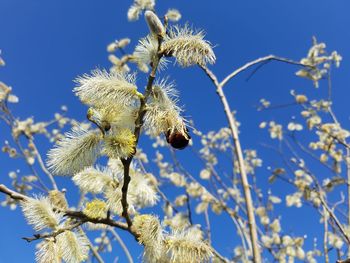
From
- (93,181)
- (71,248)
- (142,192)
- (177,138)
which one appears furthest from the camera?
(142,192)

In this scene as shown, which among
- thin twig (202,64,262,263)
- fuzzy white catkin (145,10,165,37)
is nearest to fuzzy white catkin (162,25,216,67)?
fuzzy white catkin (145,10,165,37)

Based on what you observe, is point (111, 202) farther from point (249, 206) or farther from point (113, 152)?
point (249, 206)

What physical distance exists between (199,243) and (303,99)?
14.3ft

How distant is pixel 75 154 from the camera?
4.77ft

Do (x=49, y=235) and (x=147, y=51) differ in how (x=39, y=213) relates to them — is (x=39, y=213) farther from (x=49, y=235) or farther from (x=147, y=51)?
(x=147, y=51)

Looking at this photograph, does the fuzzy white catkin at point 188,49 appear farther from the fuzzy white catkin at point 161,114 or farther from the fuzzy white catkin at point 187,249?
the fuzzy white catkin at point 187,249

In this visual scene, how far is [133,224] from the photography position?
1564mm

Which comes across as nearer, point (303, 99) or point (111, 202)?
point (111, 202)


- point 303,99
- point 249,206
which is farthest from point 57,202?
point 303,99

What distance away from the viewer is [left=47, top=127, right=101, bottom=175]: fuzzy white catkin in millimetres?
1449

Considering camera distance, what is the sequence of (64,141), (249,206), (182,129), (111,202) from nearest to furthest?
1. (182,129)
2. (64,141)
3. (111,202)
4. (249,206)

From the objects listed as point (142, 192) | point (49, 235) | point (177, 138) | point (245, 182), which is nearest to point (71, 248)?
point (49, 235)

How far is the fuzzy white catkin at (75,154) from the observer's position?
4.75ft

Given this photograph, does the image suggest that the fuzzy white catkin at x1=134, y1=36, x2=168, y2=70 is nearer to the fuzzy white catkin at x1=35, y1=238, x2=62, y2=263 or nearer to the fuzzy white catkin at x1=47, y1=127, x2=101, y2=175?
the fuzzy white catkin at x1=47, y1=127, x2=101, y2=175
